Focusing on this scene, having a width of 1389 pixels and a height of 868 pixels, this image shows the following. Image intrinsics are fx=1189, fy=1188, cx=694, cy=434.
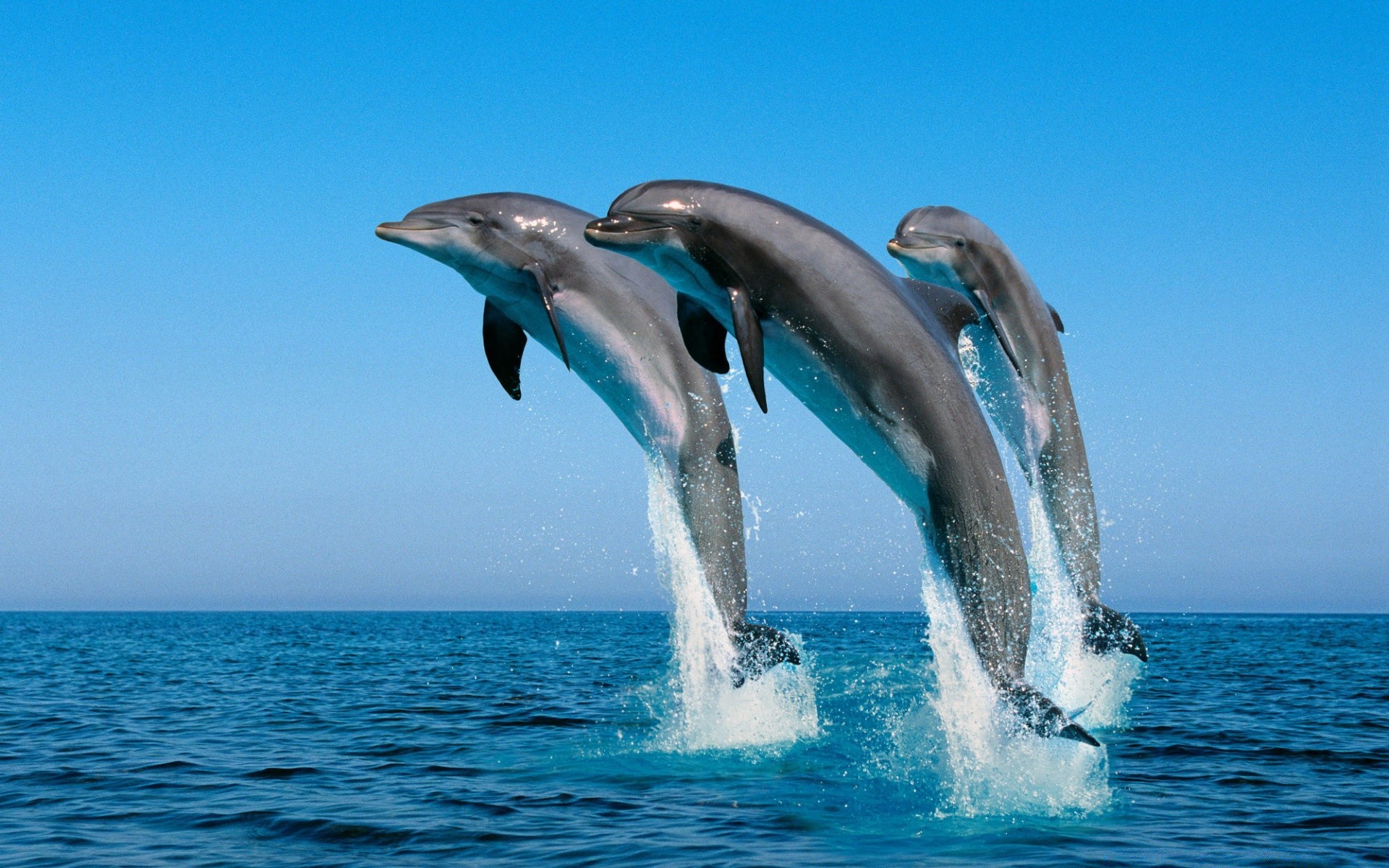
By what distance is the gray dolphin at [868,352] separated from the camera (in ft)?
29.6

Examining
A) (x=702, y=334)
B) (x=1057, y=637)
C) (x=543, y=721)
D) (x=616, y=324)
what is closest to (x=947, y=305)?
(x=702, y=334)

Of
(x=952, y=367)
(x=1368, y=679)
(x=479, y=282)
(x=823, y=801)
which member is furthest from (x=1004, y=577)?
(x=1368, y=679)

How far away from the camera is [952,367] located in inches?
368

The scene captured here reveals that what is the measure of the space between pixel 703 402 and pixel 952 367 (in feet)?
11.2

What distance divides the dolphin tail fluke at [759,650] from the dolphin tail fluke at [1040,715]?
8.85ft

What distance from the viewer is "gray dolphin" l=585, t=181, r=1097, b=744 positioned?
29.6ft

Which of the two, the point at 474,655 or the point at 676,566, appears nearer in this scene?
the point at 676,566

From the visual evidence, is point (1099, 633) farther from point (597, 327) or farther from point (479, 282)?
point (479, 282)

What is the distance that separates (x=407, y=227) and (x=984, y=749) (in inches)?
283

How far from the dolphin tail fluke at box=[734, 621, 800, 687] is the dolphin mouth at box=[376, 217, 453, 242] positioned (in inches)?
193

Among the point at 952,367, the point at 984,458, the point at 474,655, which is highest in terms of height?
the point at 952,367

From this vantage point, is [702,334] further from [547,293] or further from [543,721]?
[543,721]

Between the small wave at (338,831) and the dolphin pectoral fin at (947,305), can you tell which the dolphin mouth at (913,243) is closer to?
the dolphin pectoral fin at (947,305)

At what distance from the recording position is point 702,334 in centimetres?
993
